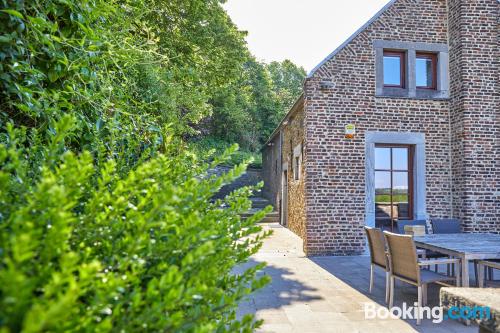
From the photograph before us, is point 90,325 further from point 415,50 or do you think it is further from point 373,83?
point 415,50

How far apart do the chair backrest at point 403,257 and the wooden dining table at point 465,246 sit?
1.77ft

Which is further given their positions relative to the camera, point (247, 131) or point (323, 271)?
point (247, 131)

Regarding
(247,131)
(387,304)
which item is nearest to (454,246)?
(387,304)

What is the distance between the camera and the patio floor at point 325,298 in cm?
358

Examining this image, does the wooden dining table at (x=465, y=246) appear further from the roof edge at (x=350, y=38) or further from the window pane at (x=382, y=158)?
the roof edge at (x=350, y=38)

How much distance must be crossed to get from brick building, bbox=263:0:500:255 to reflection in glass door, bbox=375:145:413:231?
2cm

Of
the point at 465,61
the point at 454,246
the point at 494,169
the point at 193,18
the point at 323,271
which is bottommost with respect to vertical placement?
the point at 323,271

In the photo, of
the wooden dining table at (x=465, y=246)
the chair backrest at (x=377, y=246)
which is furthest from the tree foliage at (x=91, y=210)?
the wooden dining table at (x=465, y=246)

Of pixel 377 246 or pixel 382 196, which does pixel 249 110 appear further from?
pixel 377 246

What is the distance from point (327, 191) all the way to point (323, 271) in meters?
2.06

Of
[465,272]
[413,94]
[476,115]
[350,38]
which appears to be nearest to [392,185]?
[413,94]

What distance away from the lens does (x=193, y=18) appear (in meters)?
9.22

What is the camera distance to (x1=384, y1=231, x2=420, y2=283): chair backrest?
3.77 metres

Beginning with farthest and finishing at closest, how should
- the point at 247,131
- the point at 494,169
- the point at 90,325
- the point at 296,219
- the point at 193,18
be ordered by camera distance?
the point at 247,131 → the point at 296,219 → the point at 193,18 → the point at 494,169 → the point at 90,325
